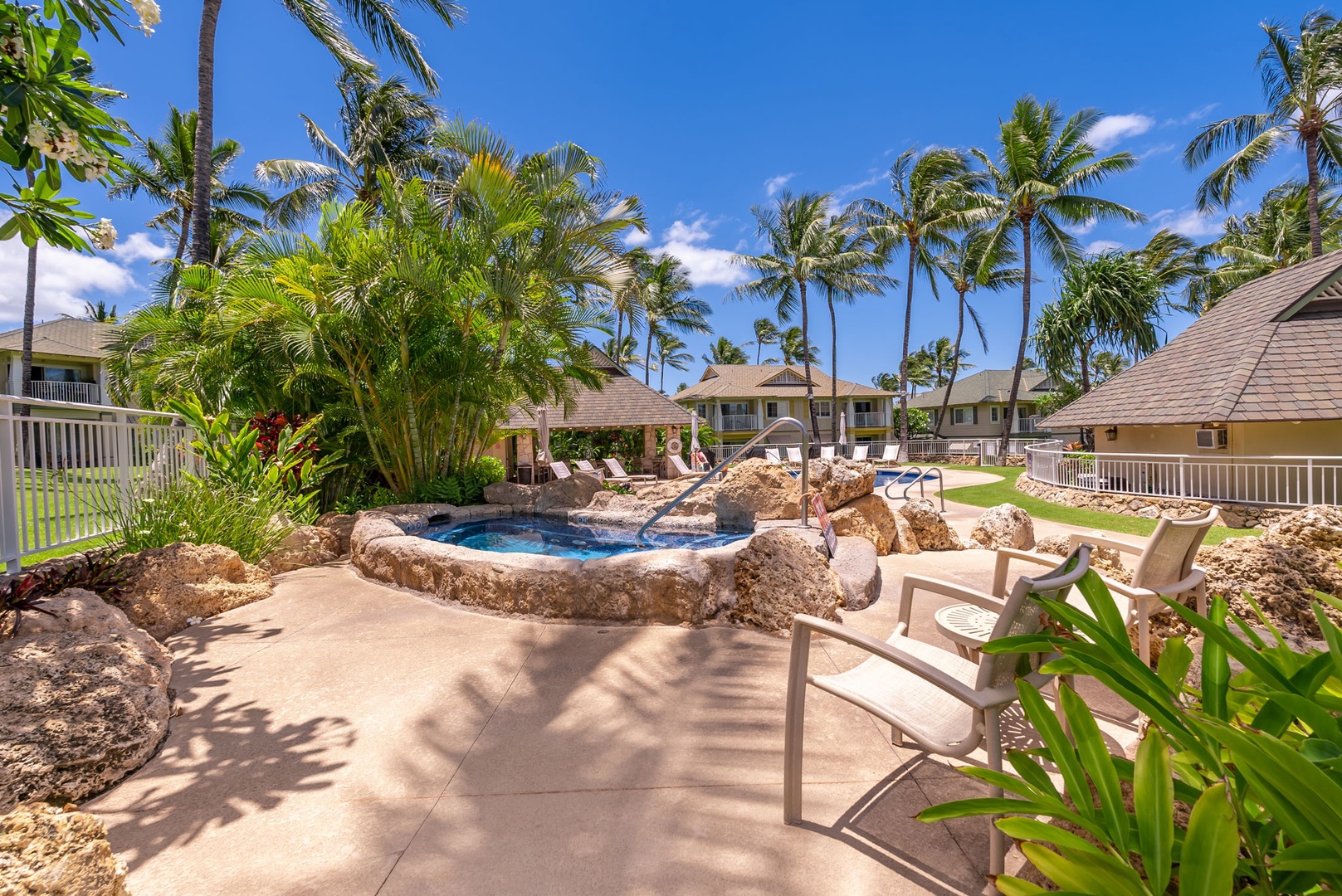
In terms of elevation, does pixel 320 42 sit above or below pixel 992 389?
above

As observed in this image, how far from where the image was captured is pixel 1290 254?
24625 millimetres

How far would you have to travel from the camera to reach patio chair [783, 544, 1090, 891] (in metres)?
1.77

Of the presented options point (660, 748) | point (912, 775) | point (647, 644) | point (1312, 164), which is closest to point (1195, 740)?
point (912, 775)

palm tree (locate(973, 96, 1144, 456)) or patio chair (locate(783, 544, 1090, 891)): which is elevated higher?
palm tree (locate(973, 96, 1144, 456))

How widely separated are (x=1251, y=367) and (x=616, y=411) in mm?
16326

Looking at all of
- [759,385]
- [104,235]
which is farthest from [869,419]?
A: [104,235]

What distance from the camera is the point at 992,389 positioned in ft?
127

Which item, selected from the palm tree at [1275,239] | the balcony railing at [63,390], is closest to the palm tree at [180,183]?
the balcony railing at [63,390]

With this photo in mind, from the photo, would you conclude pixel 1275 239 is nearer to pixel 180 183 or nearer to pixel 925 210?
pixel 925 210

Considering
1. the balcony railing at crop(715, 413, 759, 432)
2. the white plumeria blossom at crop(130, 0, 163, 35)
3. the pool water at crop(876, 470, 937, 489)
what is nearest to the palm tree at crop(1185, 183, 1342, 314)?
the pool water at crop(876, 470, 937, 489)

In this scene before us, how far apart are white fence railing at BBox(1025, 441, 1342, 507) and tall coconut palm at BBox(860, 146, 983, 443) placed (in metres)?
12.1

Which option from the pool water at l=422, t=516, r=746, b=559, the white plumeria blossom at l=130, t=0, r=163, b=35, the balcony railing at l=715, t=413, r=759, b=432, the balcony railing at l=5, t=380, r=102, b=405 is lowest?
the pool water at l=422, t=516, r=746, b=559

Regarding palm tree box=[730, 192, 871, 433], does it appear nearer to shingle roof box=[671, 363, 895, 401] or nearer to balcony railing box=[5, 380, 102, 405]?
shingle roof box=[671, 363, 895, 401]

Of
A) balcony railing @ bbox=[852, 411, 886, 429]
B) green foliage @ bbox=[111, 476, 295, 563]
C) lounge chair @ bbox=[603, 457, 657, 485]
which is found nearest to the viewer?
green foliage @ bbox=[111, 476, 295, 563]
